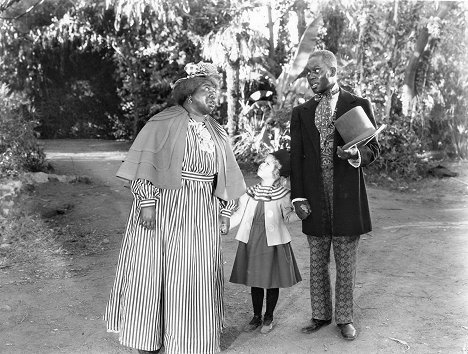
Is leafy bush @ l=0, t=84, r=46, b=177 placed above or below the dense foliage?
below

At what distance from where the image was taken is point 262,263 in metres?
4.22

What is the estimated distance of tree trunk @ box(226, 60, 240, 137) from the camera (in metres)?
13.1

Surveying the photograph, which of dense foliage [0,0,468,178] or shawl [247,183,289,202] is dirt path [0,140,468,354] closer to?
shawl [247,183,289,202]

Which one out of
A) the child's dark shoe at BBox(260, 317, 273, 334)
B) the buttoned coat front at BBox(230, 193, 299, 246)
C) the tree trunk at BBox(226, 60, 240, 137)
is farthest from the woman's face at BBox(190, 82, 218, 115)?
the tree trunk at BBox(226, 60, 240, 137)

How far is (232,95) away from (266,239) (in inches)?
365

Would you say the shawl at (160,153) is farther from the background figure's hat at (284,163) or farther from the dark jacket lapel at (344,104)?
the dark jacket lapel at (344,104)

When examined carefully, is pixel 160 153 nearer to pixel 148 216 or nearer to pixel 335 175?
pixel 148 216

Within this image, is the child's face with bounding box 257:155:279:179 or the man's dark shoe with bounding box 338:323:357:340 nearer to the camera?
the man's dark shoe with bounding box 338:323:357:340

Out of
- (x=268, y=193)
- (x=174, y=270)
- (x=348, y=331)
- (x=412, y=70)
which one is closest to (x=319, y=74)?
(x=268, y=193)

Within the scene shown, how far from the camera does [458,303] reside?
16.0ft

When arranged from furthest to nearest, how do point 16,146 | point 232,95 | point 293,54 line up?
point 293,54 < point 232,95 < point 16,146

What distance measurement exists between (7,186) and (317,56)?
6464 mm

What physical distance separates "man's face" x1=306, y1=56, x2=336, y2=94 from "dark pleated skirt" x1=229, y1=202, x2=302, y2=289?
88cm

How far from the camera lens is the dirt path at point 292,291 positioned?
4.15 m
